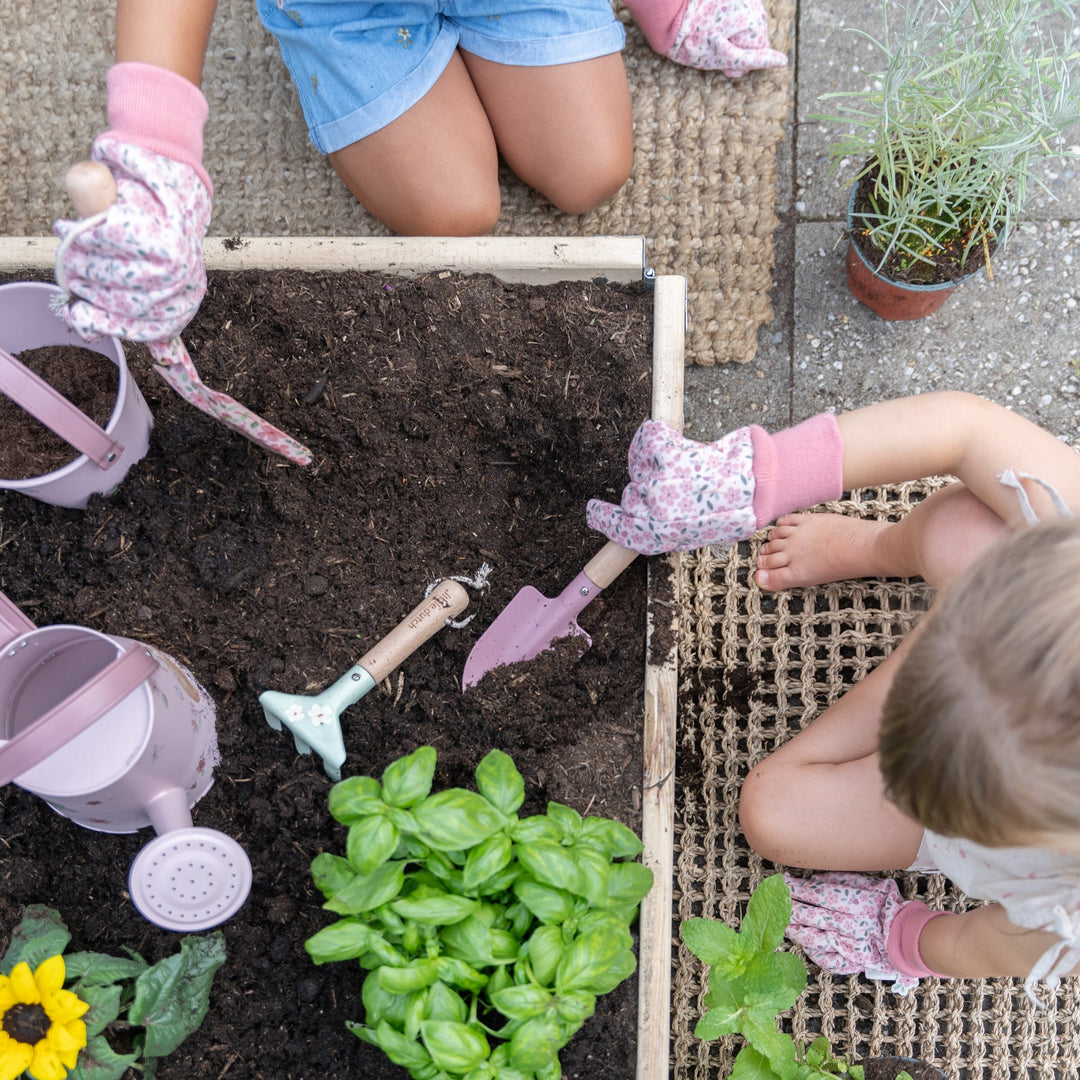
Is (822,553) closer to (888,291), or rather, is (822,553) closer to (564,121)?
(888,291)

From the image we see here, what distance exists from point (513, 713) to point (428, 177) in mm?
762

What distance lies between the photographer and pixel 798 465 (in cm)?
94

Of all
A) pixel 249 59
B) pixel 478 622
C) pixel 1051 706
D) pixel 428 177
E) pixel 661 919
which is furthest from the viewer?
pixel 249 59

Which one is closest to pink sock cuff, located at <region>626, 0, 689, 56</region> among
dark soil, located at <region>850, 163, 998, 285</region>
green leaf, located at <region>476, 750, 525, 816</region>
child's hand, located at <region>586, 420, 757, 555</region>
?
dark soil, located at <region>850, 163, 998, 285</region>

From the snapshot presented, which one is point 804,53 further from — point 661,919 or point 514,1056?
point 514,1056

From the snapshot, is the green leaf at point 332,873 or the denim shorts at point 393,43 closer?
the green leaf at point 332,873

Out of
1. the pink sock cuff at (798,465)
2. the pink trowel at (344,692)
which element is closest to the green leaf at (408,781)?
the pink trowel at (344,692)

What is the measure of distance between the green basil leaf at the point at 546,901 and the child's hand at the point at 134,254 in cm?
61

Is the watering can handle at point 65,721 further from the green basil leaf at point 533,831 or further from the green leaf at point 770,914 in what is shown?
the green leaf at point 770,914

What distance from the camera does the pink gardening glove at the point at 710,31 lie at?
1.29 metres

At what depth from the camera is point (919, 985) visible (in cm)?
107

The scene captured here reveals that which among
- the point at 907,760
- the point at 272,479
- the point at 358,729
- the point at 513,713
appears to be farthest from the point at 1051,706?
the point at 272,479

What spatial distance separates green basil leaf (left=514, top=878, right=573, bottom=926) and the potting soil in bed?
20cm

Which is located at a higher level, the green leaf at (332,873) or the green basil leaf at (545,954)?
the green leaf at (332,873)
